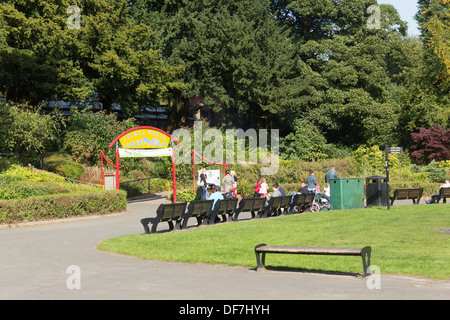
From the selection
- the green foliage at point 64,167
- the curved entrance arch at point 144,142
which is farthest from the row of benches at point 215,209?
the green foliage at point 64,167

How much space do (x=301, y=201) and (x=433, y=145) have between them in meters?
23.6

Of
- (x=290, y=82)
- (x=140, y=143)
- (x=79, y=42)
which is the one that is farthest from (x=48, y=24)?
(x=290, y=82)

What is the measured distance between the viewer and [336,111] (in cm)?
4659

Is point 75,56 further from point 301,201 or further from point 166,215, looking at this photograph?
point 166,215

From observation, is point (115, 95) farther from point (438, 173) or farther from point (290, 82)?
point (438, 173)

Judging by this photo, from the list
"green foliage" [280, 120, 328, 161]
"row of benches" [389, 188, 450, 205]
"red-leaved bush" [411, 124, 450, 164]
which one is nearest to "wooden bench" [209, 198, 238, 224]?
"row of benches" [389, 188, 450, 205]

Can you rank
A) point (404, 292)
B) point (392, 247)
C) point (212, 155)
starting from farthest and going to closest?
point (212, 155) → point (392, 247) → point (404, 292)

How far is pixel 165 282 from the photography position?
880cm

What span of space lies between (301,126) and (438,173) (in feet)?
43.4

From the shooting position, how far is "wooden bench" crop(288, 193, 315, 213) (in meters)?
21.7

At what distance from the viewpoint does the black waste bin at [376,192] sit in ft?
75.9

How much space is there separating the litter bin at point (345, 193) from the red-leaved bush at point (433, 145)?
20897 mm

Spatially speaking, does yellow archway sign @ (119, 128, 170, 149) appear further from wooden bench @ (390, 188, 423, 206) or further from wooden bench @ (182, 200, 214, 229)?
wooden bench @ (390, 188, 423, 206)

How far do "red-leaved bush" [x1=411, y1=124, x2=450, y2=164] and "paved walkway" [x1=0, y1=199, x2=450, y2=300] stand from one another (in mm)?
34520
